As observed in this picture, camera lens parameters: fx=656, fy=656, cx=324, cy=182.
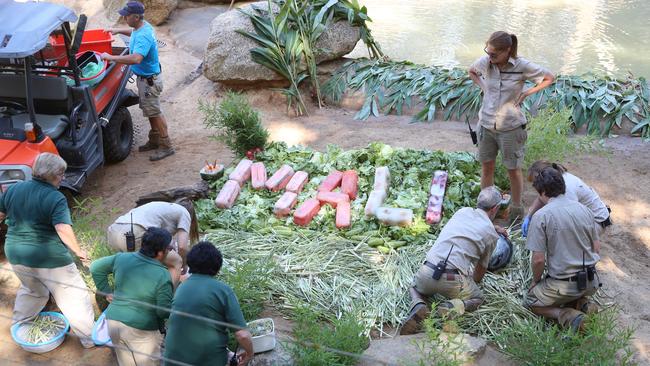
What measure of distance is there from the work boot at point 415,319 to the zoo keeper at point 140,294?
1757mm

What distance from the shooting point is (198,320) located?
12.6 feet

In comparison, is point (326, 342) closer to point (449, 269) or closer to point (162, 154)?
point (449, 269)

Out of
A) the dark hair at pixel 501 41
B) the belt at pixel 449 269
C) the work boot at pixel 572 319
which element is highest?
the dark hair at pixel 501 41

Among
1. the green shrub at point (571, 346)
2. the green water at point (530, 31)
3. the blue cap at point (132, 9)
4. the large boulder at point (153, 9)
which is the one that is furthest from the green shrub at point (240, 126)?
the large boulder at point (153, 9)

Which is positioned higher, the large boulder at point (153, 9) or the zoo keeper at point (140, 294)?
the zoo keeper at point (140, 294)

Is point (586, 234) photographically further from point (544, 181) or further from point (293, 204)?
point (293, 204)

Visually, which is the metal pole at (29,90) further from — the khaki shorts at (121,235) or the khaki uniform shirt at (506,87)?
the khaki uniform shirt at (506,87)

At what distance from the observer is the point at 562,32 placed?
13008 mm

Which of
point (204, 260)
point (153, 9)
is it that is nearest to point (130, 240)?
point (204, 260)

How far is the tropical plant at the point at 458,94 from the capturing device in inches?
337

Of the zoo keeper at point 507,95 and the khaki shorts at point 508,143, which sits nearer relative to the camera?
the zoo keeper at point 507,95

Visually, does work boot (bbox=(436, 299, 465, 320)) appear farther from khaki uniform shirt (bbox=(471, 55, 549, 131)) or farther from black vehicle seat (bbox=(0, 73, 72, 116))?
black vehicle seat (bbox=(0, 73, 72, 116))

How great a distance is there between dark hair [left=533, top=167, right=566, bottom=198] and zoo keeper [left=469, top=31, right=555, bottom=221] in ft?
4.33

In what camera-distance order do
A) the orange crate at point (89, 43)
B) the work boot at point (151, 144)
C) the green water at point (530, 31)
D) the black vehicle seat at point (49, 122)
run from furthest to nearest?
the green water at point (530, 31), the work boot at point (151, 144), the orange crate at point (89, 43), the black vehicle seat at point (49, 122)
